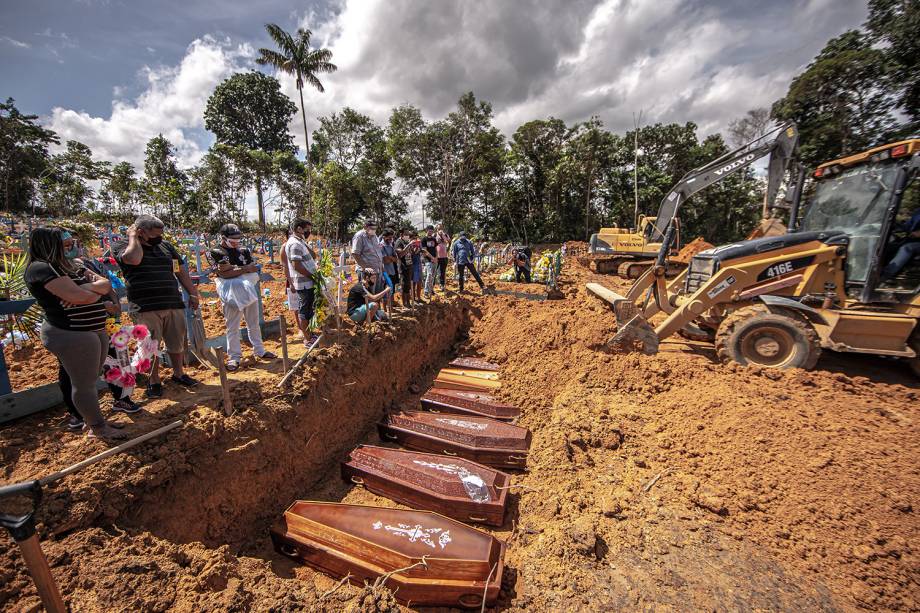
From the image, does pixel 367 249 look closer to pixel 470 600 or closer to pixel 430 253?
pixel 430 253

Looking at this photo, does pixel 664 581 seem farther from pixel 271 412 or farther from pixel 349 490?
pixel 271 412

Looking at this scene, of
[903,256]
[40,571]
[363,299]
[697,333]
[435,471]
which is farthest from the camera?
[363,299]

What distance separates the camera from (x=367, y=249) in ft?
20.0

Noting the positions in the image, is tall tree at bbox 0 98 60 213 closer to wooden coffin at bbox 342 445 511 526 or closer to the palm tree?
the palm tree

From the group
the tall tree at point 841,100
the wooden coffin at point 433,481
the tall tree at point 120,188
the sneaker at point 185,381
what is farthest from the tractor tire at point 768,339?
the tall tree at point 120,188

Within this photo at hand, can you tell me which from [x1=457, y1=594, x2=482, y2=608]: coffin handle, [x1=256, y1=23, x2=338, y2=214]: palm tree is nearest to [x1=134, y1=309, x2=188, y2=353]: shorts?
[x1=457, y1=594, x2=482, y2=608]: coffin handle

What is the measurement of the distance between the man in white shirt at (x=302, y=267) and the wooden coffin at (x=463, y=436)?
1.98 meters

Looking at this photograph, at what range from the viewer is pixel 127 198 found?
18.5 metres

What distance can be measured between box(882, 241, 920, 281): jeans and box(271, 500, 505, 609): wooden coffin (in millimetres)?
6407

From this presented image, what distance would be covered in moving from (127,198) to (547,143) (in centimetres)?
2720

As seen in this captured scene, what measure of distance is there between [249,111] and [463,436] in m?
43.8

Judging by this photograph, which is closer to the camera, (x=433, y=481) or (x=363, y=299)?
(x=433, y=481)

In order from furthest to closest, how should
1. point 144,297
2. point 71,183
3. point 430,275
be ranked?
1. point 71,183
2. point 430,275
3. point 144,297

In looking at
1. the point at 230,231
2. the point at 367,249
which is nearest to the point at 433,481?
the point at 230,231
